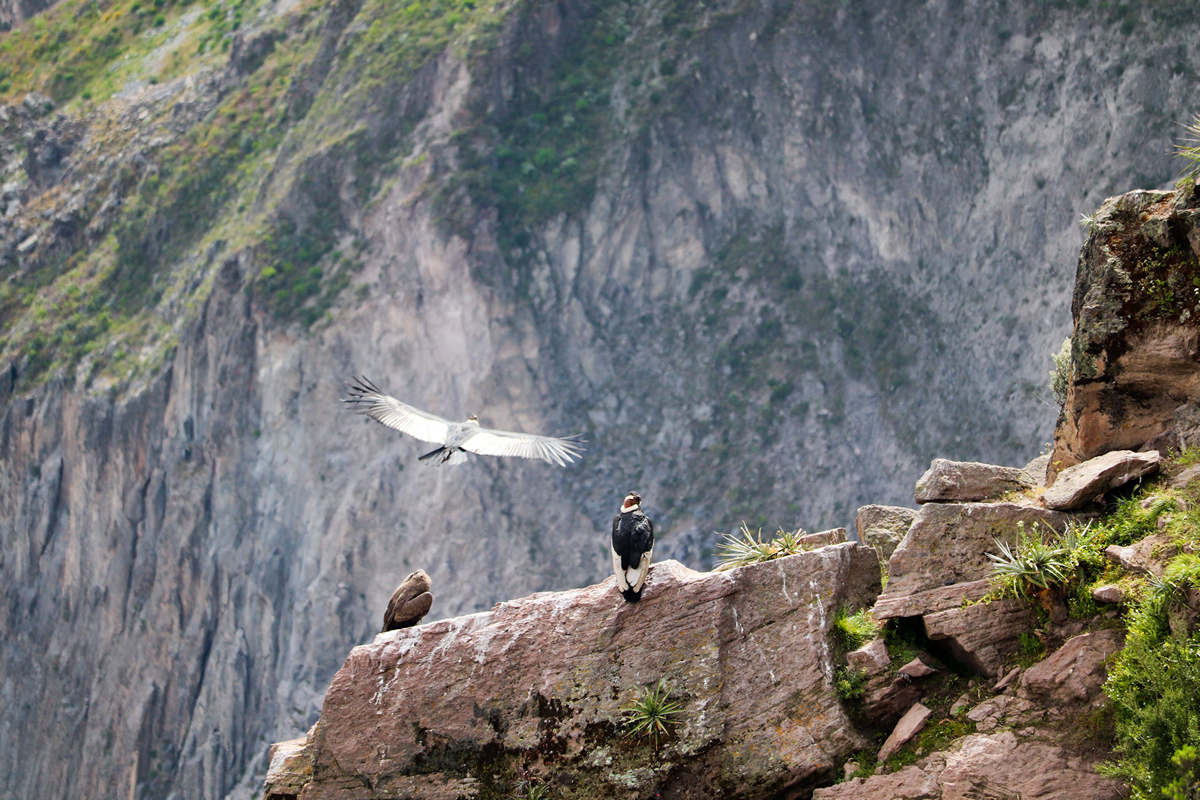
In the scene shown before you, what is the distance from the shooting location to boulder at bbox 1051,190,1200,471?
1532 centimetres

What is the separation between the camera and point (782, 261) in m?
77.4

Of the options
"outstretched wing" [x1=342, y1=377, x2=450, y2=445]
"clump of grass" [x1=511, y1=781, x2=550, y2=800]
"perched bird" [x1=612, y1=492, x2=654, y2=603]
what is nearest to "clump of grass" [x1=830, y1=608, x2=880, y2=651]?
"perched bird" [x1=612, y1=492, x2=654, y2=603]

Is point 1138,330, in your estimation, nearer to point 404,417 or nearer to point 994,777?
point 994,777

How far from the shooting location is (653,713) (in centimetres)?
1425

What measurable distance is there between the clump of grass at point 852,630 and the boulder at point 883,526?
182 cm

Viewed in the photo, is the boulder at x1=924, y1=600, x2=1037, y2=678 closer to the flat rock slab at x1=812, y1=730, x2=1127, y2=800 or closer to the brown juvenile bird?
the flat rock slab at x1=812, y1=730, x2=1127, y2=800

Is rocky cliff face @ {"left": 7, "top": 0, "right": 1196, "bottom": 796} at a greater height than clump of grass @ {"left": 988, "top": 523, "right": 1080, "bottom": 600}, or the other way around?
clump of grass @ {"left": 988, "top": 523, "right": 1080, "bottom": 600}

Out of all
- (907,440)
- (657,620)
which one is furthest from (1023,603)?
(907,440)

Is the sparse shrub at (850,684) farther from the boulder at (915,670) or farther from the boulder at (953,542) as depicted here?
the boulder at (953,542)

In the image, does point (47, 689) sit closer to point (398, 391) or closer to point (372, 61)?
point (398, 391)

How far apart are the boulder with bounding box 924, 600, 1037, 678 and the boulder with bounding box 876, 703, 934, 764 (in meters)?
0.71

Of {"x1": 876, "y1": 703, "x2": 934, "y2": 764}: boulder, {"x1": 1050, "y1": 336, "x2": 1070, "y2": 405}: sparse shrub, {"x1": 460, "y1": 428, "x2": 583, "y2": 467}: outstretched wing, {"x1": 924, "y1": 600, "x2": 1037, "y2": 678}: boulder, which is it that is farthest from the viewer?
{"x1": 460, "y1": 428, "x2": 583, "y2": 467}: outstretched wing

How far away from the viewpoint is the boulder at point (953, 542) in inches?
571

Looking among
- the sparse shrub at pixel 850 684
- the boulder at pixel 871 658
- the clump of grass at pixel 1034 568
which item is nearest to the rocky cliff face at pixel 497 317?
the clump of grass at pixel 1034 568
